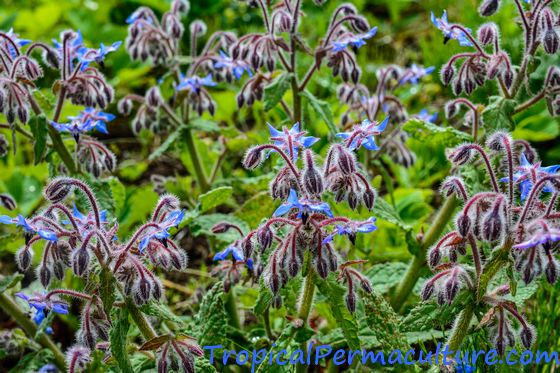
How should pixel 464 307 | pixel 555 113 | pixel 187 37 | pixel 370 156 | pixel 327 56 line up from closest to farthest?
pixel 464 307
pixel 555 113
pixel 327 56
pixel 370 156
pixel 187 37

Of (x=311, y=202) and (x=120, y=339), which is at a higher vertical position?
(x=311, y=202)

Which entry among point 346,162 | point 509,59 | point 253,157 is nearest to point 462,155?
point 346,162

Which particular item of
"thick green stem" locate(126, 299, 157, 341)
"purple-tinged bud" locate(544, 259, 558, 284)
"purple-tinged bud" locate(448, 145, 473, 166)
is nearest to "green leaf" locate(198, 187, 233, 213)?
"thick green stem" locate(126, 299, 157, 341)

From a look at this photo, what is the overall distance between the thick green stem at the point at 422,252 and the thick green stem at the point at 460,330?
65 cm

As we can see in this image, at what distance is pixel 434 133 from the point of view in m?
2.66

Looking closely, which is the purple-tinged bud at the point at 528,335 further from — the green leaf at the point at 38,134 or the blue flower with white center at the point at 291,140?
the green leaf at the point at 38,134

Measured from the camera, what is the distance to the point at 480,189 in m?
2.56

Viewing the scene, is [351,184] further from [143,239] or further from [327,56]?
[327,56]

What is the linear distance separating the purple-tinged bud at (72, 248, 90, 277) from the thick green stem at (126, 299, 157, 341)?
0.68 ft

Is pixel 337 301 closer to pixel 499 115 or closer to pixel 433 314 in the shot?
pixel 433 314

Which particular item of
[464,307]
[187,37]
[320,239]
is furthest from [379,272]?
[187,37]

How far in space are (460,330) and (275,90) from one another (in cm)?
112

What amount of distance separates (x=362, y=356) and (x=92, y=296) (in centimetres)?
89

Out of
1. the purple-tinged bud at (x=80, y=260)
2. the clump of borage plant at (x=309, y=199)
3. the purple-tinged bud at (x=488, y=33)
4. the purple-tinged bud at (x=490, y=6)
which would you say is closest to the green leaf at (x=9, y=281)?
the purple-tinged bud at (x=80, y=260)
